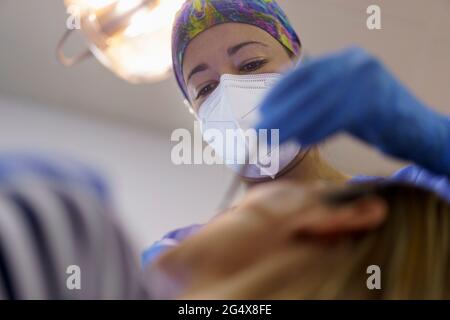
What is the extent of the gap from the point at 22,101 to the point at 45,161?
175cm

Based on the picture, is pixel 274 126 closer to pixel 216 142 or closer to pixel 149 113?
pixel 216 142

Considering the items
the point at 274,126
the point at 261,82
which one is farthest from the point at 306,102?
the point at 261,82

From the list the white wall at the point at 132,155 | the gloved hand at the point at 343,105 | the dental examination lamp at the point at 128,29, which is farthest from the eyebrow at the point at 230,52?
the white wall at the point at 132,155

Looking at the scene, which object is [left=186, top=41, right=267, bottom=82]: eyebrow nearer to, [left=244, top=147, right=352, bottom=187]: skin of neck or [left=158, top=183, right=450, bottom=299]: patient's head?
[left=244, top=147, right=352, bottom=187]: skin of neck

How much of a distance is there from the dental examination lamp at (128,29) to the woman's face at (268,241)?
2.07 feet

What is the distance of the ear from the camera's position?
1.59ft

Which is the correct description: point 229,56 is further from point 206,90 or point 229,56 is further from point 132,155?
point 132,155

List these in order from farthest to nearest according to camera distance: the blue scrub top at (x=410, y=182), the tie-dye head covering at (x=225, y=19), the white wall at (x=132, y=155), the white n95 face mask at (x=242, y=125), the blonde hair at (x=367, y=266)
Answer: the white wall at (x=132, y=155) → the tie-dye head covering at (x=225, y=19) → the white n95 face mask at (x=242, y=125) → the blue scrub top at (x=410, y=182) → the blonde hair at (x=367, y=266)

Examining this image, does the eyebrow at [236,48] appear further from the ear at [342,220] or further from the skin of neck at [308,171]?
the ear at [342,220]

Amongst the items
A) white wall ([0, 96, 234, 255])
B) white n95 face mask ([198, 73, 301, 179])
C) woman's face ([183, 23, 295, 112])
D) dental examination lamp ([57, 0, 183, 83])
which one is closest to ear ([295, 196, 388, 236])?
white n95 face mask ([198, 73, 301, 179])

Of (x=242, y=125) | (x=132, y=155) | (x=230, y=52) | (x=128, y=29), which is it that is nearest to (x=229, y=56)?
(x=230, y=52)

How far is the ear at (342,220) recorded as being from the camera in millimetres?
484

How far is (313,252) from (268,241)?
0.13 feet

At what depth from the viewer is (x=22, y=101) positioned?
196cm
